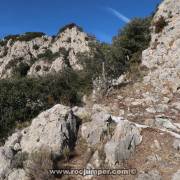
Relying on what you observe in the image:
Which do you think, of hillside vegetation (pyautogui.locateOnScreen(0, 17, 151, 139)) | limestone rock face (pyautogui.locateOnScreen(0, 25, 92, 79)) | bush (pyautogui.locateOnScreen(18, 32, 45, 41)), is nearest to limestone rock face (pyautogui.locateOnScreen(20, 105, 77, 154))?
hillside vegetation (pyautogui.locateOnScreen(0, 17, 151, 139))

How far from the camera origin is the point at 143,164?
43.3 feet

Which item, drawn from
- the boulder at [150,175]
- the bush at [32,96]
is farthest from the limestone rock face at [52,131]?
the bush at [32,96]

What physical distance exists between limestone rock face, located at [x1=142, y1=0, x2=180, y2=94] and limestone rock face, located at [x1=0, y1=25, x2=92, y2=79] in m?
25.1

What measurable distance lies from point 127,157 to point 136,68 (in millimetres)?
12470

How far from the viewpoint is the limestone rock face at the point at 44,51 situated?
54.7 m

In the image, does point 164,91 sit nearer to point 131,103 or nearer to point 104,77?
point 131,103

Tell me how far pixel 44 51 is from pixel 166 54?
3740 cm

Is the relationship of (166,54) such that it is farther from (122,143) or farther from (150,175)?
(150,175)

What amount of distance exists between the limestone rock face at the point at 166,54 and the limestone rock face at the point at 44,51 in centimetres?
2514

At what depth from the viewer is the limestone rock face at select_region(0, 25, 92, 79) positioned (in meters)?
54.7

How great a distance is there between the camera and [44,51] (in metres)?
59.2

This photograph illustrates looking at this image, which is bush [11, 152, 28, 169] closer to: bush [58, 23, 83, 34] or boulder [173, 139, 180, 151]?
boulder [173, 139, 180, 151]

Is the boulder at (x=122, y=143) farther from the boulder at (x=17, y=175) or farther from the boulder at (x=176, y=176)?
the boulder at (x=17, y=175)

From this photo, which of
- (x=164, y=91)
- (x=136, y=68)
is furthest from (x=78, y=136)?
(x=136, y=68)
